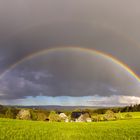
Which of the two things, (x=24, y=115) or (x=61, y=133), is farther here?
(x=24, y=115)

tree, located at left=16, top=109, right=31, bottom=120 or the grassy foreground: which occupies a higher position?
tree, located at left=16, top=109, right=31, bottom=120

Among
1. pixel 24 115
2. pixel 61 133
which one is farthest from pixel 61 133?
pixel 24 115

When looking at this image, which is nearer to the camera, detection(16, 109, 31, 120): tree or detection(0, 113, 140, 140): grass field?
detection(0, 113, 140, 140): grass field

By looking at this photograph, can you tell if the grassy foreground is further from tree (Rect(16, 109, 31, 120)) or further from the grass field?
tree (Rect(16, 109, 31, 120))

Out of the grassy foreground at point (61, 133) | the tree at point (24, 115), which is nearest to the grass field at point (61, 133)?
the grassy foreground at point (61, 133)

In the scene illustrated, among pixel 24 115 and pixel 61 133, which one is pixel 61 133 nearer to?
pixel 61 133

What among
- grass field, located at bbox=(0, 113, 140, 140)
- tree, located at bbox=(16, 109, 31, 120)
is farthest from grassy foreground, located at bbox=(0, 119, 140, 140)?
tree, located at bbox=(16, 109, 31, 120)

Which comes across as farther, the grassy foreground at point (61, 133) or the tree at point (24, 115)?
the tree at point (24, 115)

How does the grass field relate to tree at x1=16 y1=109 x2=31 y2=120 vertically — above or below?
below

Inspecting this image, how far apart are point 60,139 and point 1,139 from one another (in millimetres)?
3725

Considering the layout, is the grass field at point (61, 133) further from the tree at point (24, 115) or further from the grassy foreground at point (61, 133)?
the tree at point (24, 115)

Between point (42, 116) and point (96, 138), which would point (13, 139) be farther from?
point (42, 116)

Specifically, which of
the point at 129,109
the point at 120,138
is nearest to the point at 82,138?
the point at 120,138

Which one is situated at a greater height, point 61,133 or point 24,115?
point 24,115
